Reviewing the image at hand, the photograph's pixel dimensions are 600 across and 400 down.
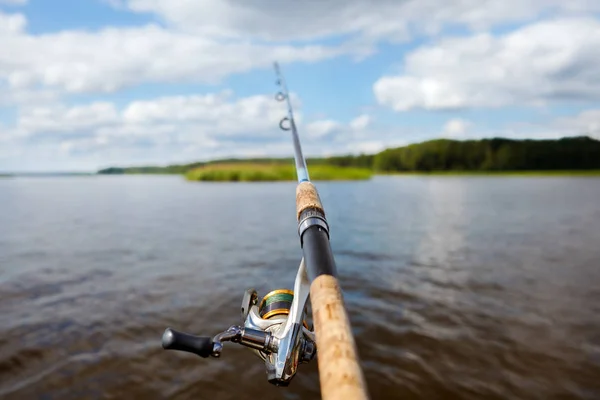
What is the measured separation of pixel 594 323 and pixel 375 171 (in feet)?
339

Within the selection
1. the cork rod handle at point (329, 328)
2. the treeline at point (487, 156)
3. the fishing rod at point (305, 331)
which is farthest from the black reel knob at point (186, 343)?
the treeline at point (487, 156)

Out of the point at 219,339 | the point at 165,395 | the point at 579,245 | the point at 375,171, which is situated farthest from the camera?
the point at 375,171

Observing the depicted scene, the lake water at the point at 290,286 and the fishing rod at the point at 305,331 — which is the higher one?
the fishing rod at the point at 305,331

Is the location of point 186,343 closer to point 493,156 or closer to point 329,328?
point 329,328

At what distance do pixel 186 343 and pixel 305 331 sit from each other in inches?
26.4

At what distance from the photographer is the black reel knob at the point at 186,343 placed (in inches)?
62.7

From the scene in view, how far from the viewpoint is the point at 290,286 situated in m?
7.18

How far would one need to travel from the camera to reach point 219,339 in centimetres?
174

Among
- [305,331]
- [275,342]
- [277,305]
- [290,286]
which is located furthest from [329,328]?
[290,286]

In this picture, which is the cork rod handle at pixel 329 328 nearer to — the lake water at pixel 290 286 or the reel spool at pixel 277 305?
the reel spool at pixel 277 305

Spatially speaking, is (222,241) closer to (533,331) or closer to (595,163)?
(533,331)

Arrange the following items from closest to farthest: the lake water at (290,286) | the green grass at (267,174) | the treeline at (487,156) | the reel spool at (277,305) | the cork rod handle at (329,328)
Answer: the cork rod handle at (329,328), the reel spool at (277,305), the lake water at (290,286), the green grass at (267,174), the treeline at (487,156)

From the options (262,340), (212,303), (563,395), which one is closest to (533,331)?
(563,395)

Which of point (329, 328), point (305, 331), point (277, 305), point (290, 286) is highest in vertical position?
point (329, 328)
